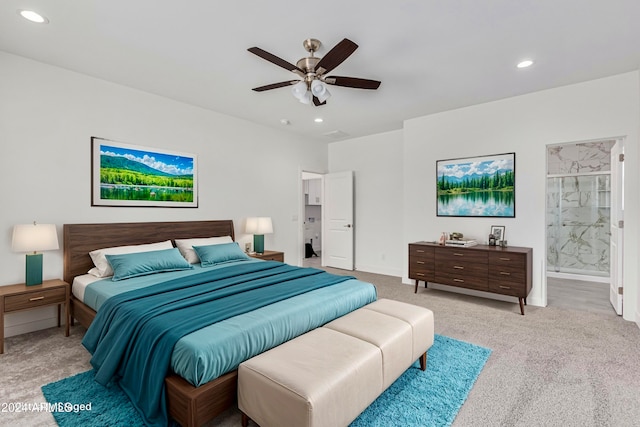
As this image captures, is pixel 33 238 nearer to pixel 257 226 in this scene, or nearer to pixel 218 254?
pixel 218 254

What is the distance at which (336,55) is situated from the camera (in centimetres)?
235

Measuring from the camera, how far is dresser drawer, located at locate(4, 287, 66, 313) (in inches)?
106

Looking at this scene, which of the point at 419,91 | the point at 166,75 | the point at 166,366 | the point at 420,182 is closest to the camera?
the point at 166,366

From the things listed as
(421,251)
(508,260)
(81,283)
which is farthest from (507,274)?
(81,283)

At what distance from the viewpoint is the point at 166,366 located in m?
1.75

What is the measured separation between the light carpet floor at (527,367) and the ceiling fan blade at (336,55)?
2.53 m

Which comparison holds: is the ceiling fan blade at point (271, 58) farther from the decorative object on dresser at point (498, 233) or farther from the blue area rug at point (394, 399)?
the decorative object on dresser at point (498, 233)

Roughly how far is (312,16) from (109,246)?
326cm

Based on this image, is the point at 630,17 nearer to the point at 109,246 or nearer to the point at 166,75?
the point at 166,75

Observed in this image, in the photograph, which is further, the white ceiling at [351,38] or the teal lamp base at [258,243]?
the teal lamp base at [258,243]

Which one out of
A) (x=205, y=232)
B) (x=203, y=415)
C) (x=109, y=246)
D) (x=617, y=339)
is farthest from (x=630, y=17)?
(x=109, y=246)

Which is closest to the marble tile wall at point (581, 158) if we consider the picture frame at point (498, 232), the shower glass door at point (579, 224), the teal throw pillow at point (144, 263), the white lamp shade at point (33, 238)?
the shower glass door at point (579, 224)

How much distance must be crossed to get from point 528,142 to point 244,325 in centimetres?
409

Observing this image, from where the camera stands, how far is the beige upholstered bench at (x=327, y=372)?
1.47 meters
